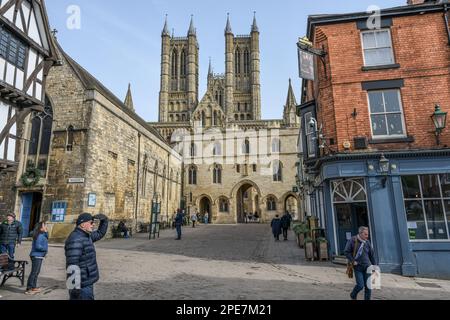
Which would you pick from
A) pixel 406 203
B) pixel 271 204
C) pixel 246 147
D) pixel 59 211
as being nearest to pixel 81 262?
pixel 406 203

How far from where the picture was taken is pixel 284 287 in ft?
22.1

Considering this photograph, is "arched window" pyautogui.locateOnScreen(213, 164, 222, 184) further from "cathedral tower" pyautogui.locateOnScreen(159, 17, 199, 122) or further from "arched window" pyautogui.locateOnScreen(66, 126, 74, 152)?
"cathedral tower" pyautogui.locateOnScreen(159, 17, 199, 122)

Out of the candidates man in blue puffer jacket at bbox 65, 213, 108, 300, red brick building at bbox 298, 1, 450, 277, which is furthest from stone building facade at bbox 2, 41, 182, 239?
man in blue puffer jacket at bbox 65, 213, 108, 300

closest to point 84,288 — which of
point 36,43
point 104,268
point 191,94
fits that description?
point 104,268

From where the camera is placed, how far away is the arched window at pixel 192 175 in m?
39.4

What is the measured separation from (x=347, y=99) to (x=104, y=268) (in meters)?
9.66

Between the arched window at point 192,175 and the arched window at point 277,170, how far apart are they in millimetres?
10593

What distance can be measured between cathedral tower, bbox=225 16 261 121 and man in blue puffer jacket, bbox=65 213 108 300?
191 ft

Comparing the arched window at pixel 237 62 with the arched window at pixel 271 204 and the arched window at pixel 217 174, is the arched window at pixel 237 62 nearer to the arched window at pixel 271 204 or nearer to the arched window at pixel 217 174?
the arched window at pixel 217 174

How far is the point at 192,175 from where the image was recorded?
39.6 metres

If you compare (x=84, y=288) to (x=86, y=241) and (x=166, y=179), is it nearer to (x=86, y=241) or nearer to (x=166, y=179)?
(x=86, y=241)

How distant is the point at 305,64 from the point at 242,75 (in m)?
61.0

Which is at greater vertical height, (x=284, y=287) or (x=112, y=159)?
(x=112, y=159)

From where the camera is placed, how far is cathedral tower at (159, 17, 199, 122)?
215 ft
